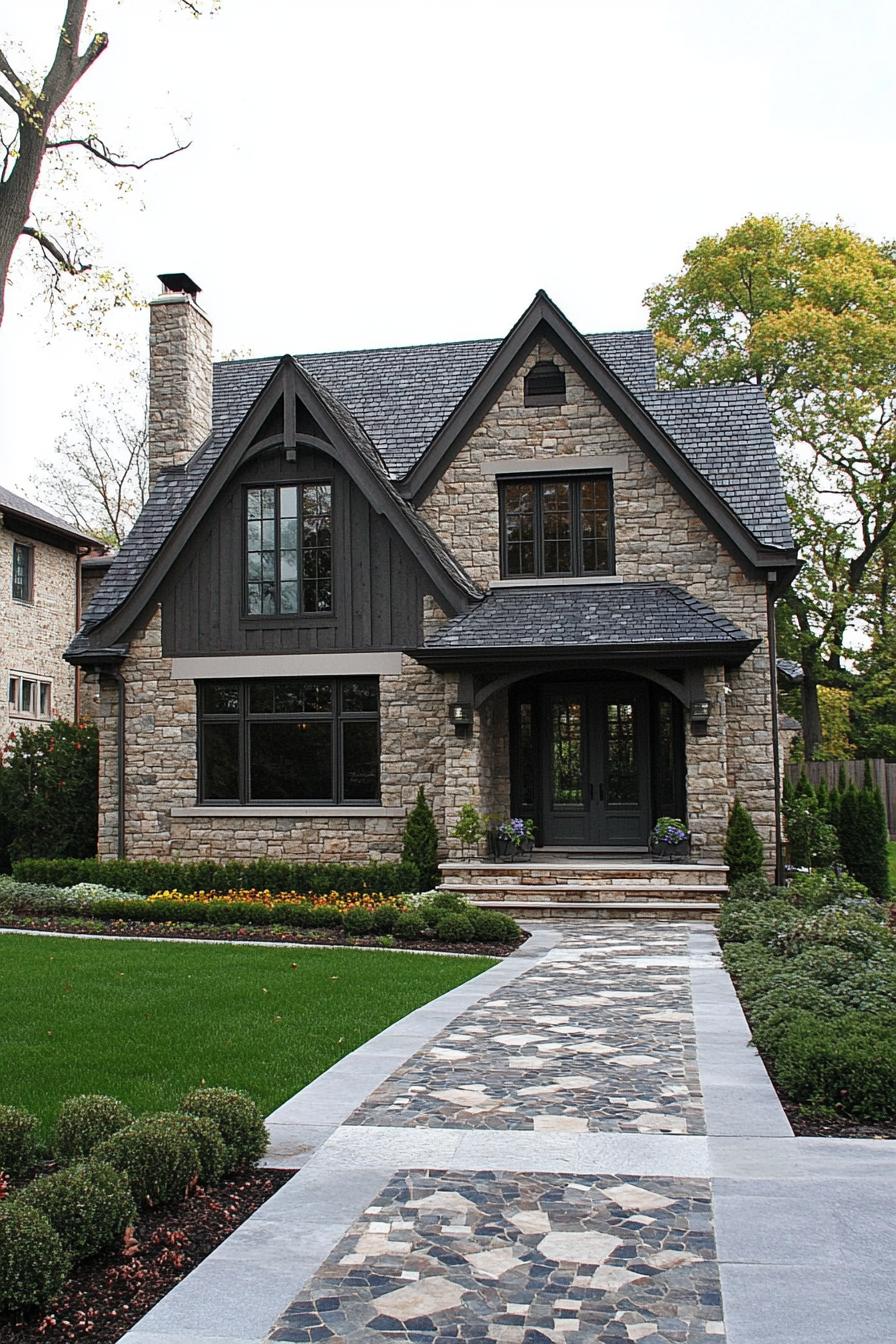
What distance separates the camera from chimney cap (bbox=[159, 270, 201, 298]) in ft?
68.0

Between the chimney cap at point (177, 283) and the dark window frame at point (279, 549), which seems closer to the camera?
the dark window frame at point (279, 549)

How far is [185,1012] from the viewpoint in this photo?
9.43 m

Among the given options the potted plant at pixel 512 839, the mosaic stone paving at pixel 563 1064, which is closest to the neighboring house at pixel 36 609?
the potted plant at pixel 512 839

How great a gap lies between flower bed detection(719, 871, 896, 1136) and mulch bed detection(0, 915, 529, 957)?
2834mm

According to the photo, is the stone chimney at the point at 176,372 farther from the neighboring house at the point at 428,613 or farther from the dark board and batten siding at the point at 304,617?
the dark board and batten siding at the point at 304,617

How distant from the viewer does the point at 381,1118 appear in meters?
6.63

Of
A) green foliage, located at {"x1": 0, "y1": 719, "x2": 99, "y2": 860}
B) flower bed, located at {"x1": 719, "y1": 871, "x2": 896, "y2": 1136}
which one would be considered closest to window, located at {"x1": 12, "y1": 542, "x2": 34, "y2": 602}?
green foliage, located at {"x1": 0, "y1": 719, "x2": 99, "y2": 860}

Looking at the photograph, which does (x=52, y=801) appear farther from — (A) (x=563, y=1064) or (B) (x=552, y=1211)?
(B) (x=552, y=1211)

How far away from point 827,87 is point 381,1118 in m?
9.65

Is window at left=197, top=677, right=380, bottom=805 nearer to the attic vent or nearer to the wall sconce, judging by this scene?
the wall sconce

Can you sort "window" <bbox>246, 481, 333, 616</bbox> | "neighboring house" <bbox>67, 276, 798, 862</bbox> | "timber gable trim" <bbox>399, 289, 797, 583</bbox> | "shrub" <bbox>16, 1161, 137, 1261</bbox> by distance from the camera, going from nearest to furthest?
"shrub" <bbox>16, 1161, 137, 1261</bbox> < "timber gable trim" <bbox>399, 289, 797, 583</bbox> < "neighboring house" <bbox>67, 276, 798, 862</bbox> < "window" <bbox>246, 481, 333, 616</bbox>

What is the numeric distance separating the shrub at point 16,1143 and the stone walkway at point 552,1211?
122 cm

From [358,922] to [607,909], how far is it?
3557mm

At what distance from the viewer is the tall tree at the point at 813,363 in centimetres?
3175
